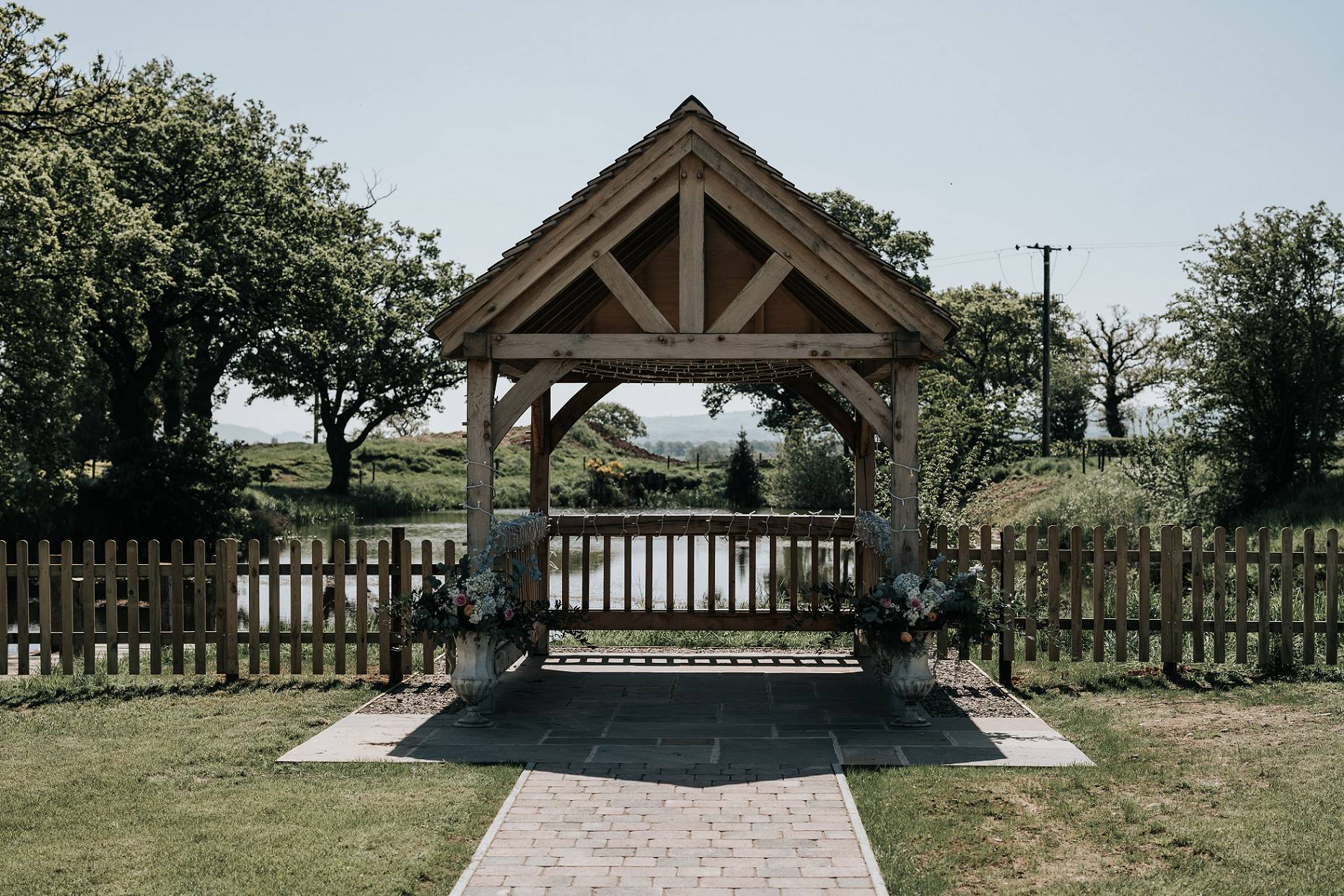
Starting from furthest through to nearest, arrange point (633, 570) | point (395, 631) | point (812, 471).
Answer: point (812, 471)
point (633, 570)
point (395, 631)

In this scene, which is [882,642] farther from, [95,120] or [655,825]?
[95,120]

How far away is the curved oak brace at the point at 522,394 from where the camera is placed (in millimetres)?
8055

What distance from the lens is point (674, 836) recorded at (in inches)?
209

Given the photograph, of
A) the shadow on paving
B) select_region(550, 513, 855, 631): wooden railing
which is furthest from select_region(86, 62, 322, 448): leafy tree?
the shadow on paving

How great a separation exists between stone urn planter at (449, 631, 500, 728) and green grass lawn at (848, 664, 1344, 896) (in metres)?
2.70

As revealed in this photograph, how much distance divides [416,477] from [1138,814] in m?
44.2

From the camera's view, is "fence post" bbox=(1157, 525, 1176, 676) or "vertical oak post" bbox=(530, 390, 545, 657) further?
"vertical oak post" bbox=(530, 390, 545, 657)

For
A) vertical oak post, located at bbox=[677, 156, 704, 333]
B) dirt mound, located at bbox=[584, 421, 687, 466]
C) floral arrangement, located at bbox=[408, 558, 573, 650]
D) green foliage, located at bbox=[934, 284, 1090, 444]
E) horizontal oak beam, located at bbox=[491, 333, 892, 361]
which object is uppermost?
green foliage, located at bbox=[934, 284, 1090, 444]

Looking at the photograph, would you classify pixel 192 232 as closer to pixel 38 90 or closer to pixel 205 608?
pixel 38 90

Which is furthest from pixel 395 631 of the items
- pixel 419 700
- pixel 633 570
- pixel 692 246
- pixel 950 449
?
pixel 633 570

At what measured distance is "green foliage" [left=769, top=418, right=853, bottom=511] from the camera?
3209 centimetres

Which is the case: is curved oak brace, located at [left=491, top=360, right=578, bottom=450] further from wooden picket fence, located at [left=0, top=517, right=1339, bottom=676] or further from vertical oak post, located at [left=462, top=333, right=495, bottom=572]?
wooden picket fence, located at [left=0, top=517, right=1339, bottom=676]

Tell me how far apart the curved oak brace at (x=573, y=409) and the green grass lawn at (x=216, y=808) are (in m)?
3.57

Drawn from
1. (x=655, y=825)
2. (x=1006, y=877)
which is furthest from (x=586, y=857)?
(x=1006, y=877)
